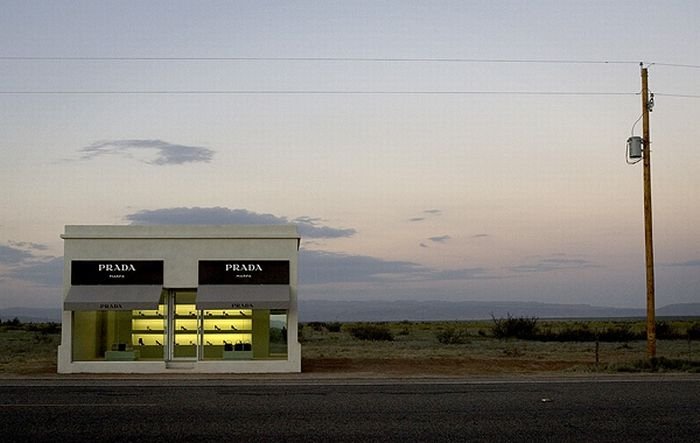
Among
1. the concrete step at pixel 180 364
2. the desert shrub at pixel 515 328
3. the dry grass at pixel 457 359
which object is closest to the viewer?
the concrete step at pixel 180 364

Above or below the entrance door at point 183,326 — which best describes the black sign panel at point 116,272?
above

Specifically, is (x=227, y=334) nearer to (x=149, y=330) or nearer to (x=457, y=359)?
(x=149, y=330)

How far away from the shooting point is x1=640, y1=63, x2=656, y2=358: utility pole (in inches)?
1064

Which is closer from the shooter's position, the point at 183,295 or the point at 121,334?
the point at 121,334

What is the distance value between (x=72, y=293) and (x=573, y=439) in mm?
18676

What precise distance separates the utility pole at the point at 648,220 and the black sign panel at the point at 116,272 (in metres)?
15.1

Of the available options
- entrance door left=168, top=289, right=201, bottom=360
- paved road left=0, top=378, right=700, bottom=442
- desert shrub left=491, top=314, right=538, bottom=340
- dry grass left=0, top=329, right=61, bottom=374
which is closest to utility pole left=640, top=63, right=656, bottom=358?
paved road left=0, top=378, right=700, bottom=442

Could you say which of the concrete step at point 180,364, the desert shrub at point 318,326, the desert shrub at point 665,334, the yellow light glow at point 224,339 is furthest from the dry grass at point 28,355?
the desert shrub at point 665,334

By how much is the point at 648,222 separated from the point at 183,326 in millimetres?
14866

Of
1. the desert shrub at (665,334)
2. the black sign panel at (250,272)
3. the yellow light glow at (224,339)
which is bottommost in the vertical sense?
the desert shrub at (665,334)

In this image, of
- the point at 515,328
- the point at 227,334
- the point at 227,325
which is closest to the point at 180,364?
the point at 227,334

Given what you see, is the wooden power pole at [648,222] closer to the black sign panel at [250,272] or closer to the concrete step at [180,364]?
the black sign panel at [250,272]

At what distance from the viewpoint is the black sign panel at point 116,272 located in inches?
1080

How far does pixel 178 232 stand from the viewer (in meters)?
27.4
